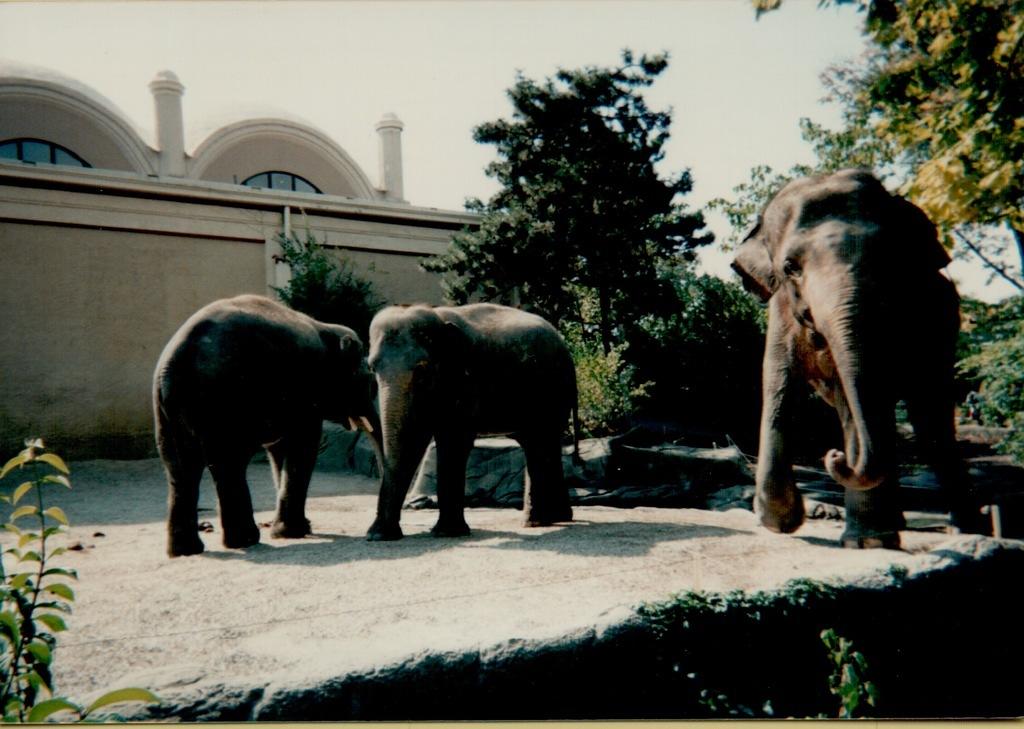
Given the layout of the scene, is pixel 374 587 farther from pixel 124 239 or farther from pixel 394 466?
pixel 124 239

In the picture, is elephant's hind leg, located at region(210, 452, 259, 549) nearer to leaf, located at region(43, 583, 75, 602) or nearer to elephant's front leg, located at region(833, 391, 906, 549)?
leaf, located at region(43, 583, 75, 602)

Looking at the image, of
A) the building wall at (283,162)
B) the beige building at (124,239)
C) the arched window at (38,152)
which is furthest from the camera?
the building wall at (283,162)

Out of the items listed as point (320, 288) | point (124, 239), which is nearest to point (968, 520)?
point (124, 239)

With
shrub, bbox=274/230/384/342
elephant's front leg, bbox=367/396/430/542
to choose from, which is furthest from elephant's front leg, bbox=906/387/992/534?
shrub, bbox=274/230/384/342

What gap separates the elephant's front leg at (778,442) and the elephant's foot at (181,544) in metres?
2.64

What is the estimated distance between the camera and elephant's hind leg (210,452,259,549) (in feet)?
12.9

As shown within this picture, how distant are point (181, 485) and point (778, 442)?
2742 millimetres

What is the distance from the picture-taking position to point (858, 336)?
2.93m

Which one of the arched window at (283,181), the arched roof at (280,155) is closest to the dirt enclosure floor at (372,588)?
the arched roof at (280,155)

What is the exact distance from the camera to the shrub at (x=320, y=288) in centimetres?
938

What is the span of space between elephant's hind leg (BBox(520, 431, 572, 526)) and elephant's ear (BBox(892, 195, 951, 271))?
2127 mm

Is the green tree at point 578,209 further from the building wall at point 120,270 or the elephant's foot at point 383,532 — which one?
the elephant's foot at point 383,532

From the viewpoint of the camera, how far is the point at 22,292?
21.5ft

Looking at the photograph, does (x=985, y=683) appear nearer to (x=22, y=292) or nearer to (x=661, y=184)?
(x=661, y=184)
